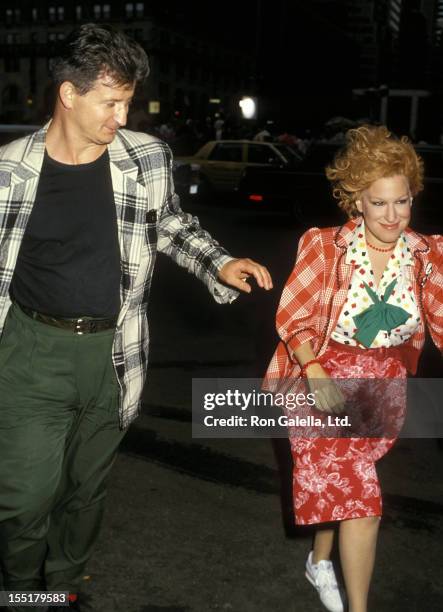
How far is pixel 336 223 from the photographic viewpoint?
14.1 m

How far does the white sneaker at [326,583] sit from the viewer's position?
11.4ft

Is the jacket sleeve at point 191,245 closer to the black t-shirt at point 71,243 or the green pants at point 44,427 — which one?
the black t-shirt at point 71,243

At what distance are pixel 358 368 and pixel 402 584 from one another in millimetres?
1059

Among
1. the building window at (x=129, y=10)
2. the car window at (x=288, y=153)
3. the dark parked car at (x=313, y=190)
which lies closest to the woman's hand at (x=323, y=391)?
the dark parked car at (x=313, y=190)

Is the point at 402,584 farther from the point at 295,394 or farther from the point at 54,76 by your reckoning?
the point at 54,76

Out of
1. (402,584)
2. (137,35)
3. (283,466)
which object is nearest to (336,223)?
(283,466)

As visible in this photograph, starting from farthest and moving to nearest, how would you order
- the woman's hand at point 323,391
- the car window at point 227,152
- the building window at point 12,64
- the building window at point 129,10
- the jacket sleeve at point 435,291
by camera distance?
the building window at point 12,64, the building window at point 129,10, the car window at point 227,152, the jacket sleeve at point 435,291, the woman's hand at point 323,391

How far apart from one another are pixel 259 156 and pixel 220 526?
17.7 metres

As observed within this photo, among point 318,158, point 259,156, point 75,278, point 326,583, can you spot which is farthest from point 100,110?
point 259,156

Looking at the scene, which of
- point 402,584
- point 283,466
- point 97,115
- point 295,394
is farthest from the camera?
point 283,466

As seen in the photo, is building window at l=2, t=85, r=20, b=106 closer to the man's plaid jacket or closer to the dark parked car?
the dark parked car

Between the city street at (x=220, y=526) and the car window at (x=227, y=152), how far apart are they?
590 inches

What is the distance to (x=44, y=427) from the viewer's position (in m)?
3.02

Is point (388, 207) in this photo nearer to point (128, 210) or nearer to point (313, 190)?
point (128, 210)
